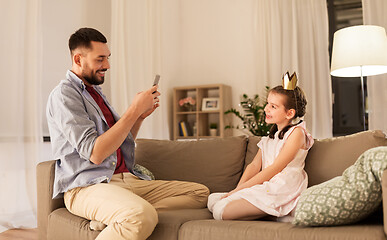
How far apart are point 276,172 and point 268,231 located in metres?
0.43

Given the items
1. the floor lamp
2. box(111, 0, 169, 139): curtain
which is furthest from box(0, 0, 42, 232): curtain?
the floor lamp

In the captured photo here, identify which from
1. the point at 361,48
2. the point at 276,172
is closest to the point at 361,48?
the point at 361,48

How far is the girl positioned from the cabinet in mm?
2827

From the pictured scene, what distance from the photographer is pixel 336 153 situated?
1945 millimetres

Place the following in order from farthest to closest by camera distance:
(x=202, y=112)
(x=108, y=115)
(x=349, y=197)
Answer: (x=202, y=112)
(x=108, y=115)
(x=349, y=197)

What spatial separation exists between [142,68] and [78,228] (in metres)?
3.00

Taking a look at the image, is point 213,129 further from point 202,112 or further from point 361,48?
point 361,48

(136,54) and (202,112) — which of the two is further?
(202,112)

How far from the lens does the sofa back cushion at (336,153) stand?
1896mm

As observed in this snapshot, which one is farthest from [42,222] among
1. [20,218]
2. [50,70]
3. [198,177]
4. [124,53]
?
[124,53]

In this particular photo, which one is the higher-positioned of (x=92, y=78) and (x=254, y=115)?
(x=92, y=78)

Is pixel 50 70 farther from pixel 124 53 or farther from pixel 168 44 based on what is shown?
pixel 168 44

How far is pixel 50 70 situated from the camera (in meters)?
3.82

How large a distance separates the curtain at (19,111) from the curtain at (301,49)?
2.65 metres
